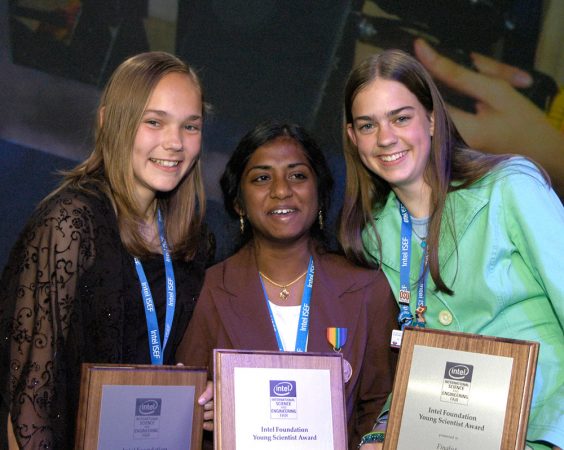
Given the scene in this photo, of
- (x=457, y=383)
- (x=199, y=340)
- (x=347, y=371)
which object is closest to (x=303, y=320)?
(x=347, y=371)

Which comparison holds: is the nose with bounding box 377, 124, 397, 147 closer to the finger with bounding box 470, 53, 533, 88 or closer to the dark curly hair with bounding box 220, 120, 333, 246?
the dark curly hair with bounding box 220, 120, 333, 246

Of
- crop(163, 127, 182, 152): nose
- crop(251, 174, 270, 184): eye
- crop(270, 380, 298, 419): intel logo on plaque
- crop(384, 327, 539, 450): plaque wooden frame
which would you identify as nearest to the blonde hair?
crop(163, 127, 182, 152): nose

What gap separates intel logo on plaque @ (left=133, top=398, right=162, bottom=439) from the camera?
245 cm

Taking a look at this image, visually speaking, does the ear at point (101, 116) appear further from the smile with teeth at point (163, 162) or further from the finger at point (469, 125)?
the finger at point (469, 125)

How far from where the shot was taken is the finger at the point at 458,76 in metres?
4.50

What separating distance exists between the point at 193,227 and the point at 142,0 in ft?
5.33

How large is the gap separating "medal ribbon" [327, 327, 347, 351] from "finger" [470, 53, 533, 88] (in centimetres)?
216

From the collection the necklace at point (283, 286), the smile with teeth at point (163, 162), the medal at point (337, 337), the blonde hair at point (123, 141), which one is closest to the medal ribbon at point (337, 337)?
the medal at point (337, 337)

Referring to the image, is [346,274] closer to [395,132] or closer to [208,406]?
[395,132]

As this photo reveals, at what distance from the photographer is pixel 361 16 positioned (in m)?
4.49

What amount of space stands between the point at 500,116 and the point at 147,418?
9.36 ft

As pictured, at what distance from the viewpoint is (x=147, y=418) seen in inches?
97.0

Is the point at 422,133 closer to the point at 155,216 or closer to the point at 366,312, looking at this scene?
the point at 366,312

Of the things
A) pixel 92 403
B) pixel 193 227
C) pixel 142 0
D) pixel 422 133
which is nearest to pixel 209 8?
pixel 142 0
